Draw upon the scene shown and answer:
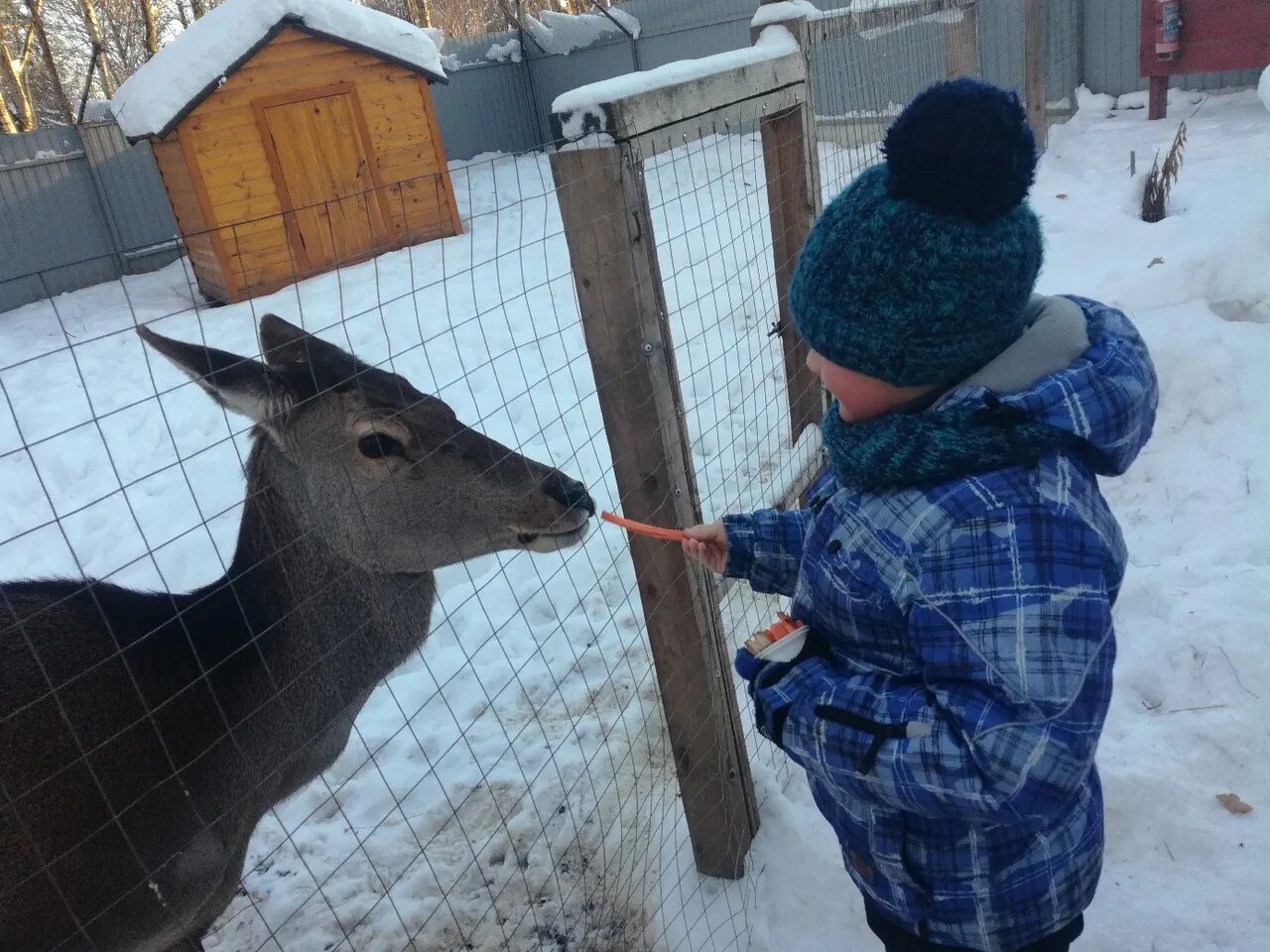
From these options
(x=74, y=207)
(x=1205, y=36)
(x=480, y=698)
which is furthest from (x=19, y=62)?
(x=480, y=698)

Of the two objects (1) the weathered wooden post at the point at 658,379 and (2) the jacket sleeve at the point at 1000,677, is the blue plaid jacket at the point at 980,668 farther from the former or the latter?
(1) the weathered wooden post at the point at 658,379

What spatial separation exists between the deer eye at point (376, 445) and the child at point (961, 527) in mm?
1407

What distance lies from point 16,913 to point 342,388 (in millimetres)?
1470

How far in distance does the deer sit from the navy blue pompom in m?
1.27

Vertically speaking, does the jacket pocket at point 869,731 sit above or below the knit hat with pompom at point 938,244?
below

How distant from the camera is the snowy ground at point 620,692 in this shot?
9.92 ft

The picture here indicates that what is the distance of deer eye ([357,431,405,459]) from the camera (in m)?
2.74

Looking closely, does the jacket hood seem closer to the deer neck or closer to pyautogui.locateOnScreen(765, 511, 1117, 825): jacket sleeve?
pyautogui.locateOnScreen(765, 511, 1117, 825): jacket sleeve

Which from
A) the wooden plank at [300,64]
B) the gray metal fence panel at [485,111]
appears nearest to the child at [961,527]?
the wooden plank at [300,64]

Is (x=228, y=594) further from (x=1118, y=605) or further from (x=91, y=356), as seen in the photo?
(x=91, y=356)

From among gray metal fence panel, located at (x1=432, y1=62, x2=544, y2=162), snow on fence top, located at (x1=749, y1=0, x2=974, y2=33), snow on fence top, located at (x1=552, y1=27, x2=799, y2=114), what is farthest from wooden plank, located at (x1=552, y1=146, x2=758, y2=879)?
gray metal fence panel, located at (x1=432, y1=62, x2=544, y2=162)

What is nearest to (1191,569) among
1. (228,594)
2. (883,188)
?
(883,188)

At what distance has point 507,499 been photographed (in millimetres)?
2846

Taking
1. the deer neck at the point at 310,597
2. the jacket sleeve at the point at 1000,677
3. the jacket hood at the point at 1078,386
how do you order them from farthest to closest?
1. the deer neck at the point at 310,597
2. the jacket hood at the point at 1078,386
3. the jacket sleeve at the point at 1000,677
